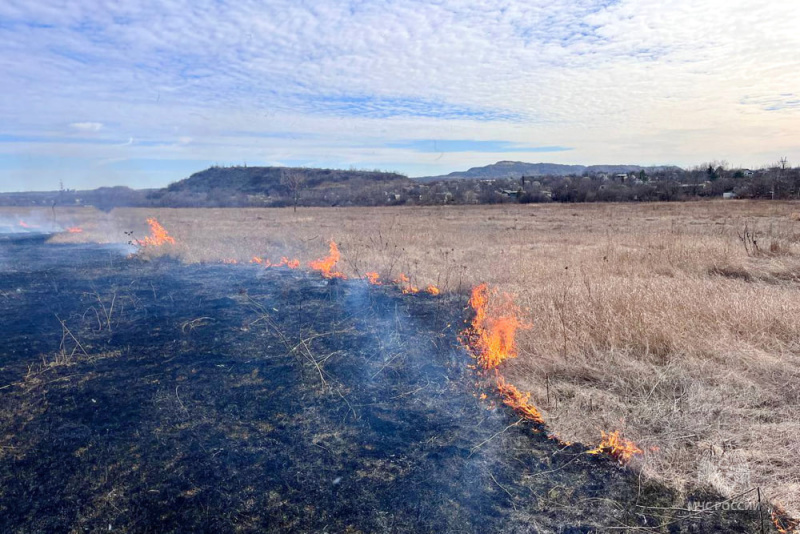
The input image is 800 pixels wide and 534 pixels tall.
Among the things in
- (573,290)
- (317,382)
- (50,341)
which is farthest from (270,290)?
(573,290)

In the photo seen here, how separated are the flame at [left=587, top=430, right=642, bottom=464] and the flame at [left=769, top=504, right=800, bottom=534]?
840 millimetres

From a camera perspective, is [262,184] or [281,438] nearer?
[281,438]

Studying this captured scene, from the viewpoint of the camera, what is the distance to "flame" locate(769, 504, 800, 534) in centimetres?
274

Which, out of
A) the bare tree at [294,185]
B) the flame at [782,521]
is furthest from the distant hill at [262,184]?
the flame at [782,521]

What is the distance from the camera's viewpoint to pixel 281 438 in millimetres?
3939

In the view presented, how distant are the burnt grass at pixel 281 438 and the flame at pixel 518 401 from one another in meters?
0.13

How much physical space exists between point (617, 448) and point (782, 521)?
3.35ft

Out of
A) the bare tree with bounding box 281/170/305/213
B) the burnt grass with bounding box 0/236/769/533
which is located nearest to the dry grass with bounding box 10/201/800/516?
the burnt grass with bounding box 0/236/769/533

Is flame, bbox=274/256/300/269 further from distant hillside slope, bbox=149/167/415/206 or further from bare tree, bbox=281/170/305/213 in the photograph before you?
distant hillside slope, bbox=149/167/415/206

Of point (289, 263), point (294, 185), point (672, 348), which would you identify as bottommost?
point (672, 348)

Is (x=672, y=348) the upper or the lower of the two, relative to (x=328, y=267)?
lower

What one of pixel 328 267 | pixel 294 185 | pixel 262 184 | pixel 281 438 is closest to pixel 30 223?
pixel 294 185

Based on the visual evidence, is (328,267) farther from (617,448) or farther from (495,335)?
(617,448)

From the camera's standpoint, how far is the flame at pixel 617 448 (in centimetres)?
350
